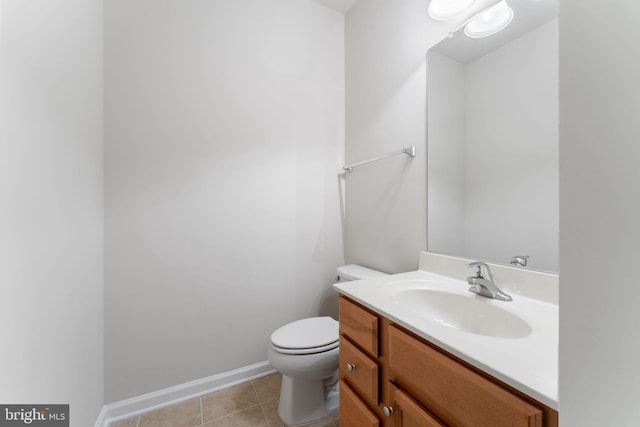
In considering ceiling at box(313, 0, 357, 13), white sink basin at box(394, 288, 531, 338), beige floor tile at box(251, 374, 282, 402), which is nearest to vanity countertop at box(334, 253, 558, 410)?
white sink basin at box(394, 288, 531, 338)

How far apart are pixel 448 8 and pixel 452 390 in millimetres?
1425

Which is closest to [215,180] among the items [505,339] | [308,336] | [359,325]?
[308,336]

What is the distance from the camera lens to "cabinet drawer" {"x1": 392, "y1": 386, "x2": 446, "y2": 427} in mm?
628

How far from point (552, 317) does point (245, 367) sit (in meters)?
1.63

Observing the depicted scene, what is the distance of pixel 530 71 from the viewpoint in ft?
2.87

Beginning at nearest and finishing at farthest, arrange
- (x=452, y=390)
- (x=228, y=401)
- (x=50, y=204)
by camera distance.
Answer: (x=452, y=390) → (x=50, y=204) → (x=228, y=401)

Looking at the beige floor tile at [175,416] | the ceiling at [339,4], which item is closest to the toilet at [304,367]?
the beige floor tile at [175,416]

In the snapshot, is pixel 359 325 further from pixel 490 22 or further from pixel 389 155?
pixel 490 22

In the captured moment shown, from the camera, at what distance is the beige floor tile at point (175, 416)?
1.28 m

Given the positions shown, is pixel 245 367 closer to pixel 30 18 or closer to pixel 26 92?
pixel 26 92

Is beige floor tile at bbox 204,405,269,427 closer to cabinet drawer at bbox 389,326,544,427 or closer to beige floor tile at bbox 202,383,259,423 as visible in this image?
beige floor tile at bbox 202,383,259,423

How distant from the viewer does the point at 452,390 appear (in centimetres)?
58

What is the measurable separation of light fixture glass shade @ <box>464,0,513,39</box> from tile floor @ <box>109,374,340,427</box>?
197 cm

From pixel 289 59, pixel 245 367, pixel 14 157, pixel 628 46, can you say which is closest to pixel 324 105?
pixel 289 59
